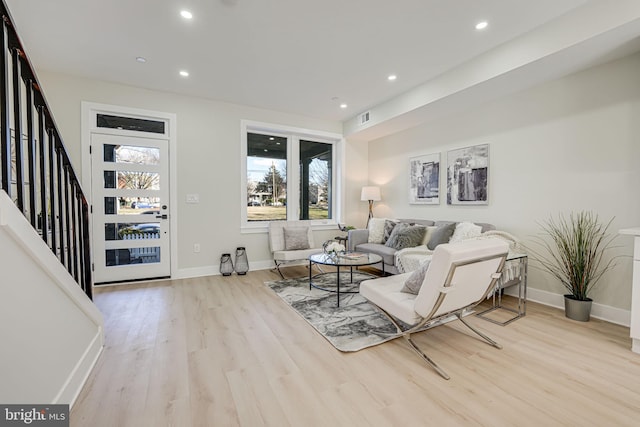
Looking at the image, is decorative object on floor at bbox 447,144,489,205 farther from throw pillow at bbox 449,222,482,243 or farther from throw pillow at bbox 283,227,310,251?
throw pillow at bbox 283,227,310,251

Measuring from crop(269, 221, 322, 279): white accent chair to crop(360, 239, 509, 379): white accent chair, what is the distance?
2.13m

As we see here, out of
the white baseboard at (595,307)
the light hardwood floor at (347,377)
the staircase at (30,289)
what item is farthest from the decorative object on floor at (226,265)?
the white baseboard at (595,307)

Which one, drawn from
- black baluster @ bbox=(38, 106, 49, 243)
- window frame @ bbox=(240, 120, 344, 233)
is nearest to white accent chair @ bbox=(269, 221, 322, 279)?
window frame @ bbox=(240, 120, 344, 233)

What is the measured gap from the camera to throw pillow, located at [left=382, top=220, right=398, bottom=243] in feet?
14.6

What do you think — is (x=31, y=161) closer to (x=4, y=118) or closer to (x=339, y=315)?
(x=4, y=118)

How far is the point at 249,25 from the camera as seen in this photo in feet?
8.44

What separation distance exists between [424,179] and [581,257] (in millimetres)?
2295

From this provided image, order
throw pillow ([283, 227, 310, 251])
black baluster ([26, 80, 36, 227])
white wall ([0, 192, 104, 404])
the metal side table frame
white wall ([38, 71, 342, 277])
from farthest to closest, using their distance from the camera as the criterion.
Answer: throw pillow ([283, 227, 310, 251]) < white wall ([38, 71, 342, 277]) < the metal side table frame < black baluster ([26, 80, 36, 227]) < white wall ([0, 192, 104, 404])

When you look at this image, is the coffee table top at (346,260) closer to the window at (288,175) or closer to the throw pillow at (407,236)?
the throw pillow at (407,236)

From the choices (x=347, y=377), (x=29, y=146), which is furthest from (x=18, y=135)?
(x=347, y=377)

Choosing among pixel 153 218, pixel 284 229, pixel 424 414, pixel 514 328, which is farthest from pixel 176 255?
pixel 514 328

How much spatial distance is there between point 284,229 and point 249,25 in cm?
290

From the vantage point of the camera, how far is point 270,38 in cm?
277

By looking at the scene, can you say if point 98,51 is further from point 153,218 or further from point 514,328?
point 514,328
